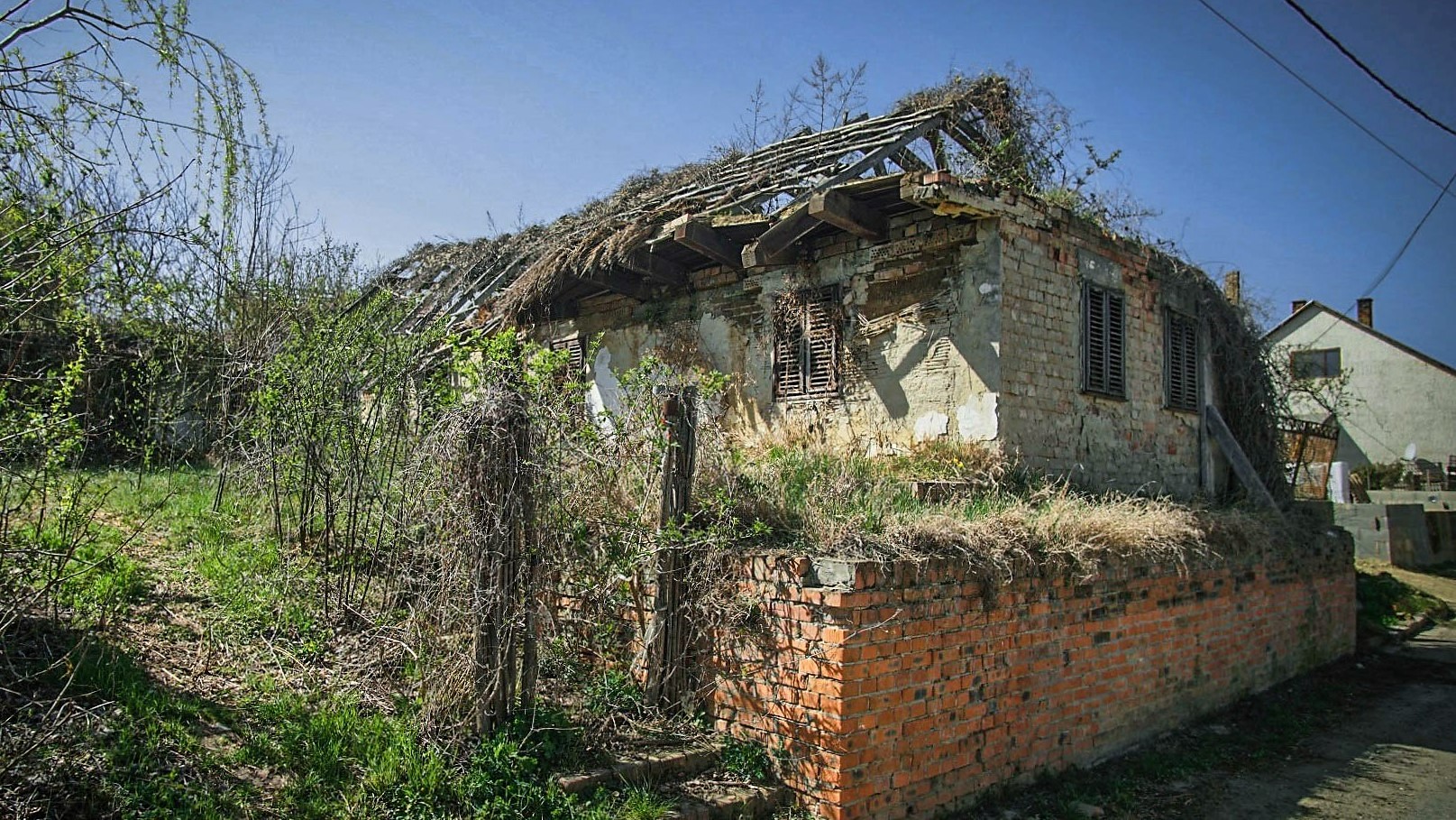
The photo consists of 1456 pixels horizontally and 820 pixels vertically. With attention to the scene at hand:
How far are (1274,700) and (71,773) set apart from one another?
9.98 m

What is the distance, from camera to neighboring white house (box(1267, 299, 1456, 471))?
2731 cm

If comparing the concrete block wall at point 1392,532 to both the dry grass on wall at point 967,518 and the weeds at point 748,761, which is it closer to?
the dry grass on wall at point 967,518

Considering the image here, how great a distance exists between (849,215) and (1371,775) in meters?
6.37

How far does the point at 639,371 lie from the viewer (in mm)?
5699

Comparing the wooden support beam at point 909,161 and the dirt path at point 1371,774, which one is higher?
the wooden support beam at point 909,161

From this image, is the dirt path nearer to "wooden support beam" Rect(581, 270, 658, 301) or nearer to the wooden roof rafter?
the wooden roof rafter

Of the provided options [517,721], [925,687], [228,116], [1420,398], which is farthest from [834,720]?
[1420,398]

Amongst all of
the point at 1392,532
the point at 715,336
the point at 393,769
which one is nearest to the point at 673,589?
the point at 393,769

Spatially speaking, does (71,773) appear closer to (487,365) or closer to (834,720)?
(487,365)

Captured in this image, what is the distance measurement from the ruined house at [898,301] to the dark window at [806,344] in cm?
2

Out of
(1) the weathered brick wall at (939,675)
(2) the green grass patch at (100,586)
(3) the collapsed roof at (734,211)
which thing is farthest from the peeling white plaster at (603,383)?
(1) the weathered brick wall at (939,675)

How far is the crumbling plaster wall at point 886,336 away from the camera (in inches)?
332

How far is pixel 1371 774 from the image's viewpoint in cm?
700

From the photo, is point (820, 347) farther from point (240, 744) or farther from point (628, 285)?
point (240, 744)
